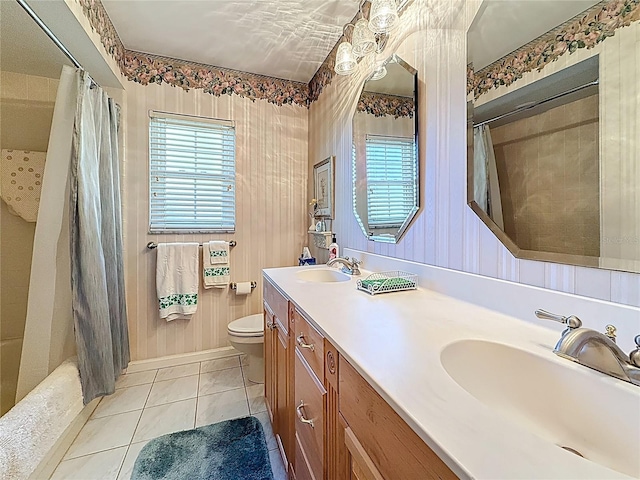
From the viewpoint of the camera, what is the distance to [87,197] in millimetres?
1578

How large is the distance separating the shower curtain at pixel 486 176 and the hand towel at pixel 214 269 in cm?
191

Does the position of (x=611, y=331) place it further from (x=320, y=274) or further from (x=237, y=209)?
(x=237, y=209)

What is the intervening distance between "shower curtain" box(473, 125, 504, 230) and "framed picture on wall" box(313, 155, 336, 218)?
122cm

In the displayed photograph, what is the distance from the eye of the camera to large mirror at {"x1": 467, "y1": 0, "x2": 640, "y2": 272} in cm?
67

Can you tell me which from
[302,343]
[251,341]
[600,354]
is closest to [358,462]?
[302,343]

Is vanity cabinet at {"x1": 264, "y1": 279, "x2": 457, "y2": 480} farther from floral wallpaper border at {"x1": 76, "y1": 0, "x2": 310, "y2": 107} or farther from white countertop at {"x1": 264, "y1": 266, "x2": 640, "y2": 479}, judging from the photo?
floral wallpaper border at {"x1": 76, "y1": 0, "x2": 310, "y2": 107}

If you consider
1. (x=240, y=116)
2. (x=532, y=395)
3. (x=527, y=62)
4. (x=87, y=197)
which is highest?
(x=240, y=116)

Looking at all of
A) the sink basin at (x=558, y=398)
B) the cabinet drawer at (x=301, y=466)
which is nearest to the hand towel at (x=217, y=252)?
the cabinet drawer at (x=301, y=466)

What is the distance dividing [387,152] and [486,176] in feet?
2.08

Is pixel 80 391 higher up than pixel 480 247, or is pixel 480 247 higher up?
pixel 480 247

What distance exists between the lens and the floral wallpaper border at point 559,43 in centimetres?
68

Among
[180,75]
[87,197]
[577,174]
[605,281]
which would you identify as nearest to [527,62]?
[577,174]

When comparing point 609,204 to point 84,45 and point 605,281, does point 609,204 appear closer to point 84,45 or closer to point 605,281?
point 605,281

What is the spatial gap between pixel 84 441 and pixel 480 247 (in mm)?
2132
